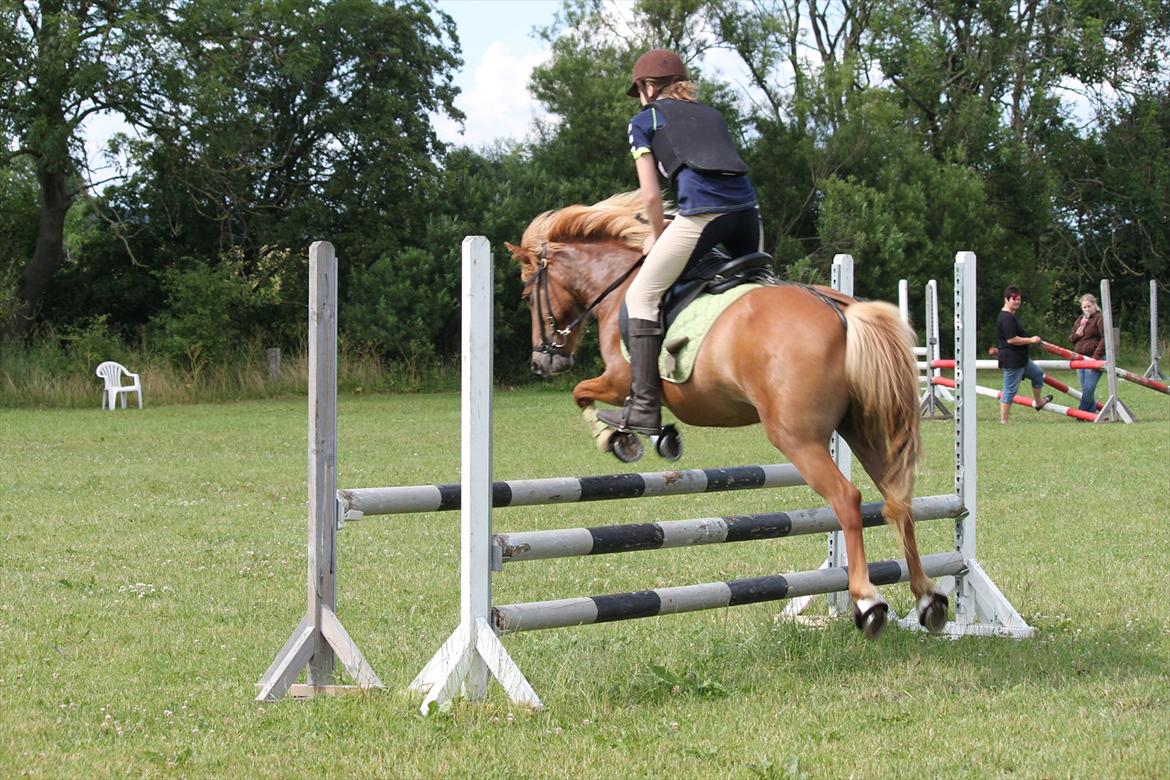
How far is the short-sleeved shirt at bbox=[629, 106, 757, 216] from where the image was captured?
5.65 metres

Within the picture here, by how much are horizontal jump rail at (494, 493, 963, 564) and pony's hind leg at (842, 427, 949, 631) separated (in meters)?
0.31

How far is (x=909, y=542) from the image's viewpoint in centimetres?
523

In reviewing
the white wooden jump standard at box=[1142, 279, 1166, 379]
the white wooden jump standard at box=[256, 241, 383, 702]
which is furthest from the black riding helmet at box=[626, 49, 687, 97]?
the white wooden jump standard at box=[1142, 279, 1166, 379]

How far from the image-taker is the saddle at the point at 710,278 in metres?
5.65

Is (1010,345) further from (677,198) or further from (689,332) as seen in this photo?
(689,332)

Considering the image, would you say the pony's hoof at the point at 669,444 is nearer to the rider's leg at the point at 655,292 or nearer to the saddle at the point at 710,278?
the rider's leg at the point at 655,292

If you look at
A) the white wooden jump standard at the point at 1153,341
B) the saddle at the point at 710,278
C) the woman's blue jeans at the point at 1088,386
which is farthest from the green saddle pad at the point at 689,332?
the white wooden jump standard at the point at 1153,341

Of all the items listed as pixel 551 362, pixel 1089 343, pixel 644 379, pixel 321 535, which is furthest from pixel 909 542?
pixel 1089 343

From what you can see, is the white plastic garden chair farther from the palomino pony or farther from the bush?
the palomino pony

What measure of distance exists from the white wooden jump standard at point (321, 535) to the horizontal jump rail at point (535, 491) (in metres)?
0.12

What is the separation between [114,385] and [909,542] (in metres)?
24.1

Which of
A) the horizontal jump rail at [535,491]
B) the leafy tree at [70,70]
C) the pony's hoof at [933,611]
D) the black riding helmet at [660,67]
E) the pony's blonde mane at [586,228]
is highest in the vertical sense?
the leafy tree at [70,70]

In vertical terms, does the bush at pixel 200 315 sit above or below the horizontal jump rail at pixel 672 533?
above

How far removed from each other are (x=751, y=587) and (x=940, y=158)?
37.5 metres
